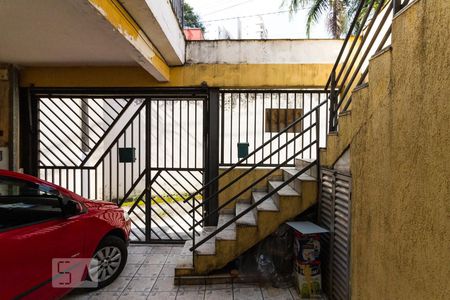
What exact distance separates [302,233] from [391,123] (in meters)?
1.76

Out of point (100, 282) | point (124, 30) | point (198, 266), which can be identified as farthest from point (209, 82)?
point (100, 282)

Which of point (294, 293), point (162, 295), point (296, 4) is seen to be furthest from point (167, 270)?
point (296, 4)

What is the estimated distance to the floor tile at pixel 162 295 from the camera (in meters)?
3.75

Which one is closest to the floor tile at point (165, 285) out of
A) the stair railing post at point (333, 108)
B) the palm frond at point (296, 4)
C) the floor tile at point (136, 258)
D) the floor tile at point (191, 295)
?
the floor tile at point (191, 295)

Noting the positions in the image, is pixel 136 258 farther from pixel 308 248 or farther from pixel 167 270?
pixel 308 248

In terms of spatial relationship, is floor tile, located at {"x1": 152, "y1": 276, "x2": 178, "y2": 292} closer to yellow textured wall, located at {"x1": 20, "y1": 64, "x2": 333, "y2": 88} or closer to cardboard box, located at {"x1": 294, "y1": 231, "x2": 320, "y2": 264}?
cardboard box, located at {"x1": 294, "y1": 231, "x2": 320, "y2": 264}

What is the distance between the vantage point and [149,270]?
454 cm

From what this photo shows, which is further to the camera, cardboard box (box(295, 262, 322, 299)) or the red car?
cardboard box (box(295, 262, 322, 299))

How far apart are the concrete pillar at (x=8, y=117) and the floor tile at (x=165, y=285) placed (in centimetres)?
341

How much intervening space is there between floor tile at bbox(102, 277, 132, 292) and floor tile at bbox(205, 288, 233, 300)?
1137mm

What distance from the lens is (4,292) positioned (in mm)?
2590

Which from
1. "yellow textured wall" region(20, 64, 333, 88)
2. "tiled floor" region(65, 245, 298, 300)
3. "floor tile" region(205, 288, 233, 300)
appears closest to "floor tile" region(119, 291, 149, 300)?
"tiled floor" region(65, 245, 298, 300)

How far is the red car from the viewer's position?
2.72 metres

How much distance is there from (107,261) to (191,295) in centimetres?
121
